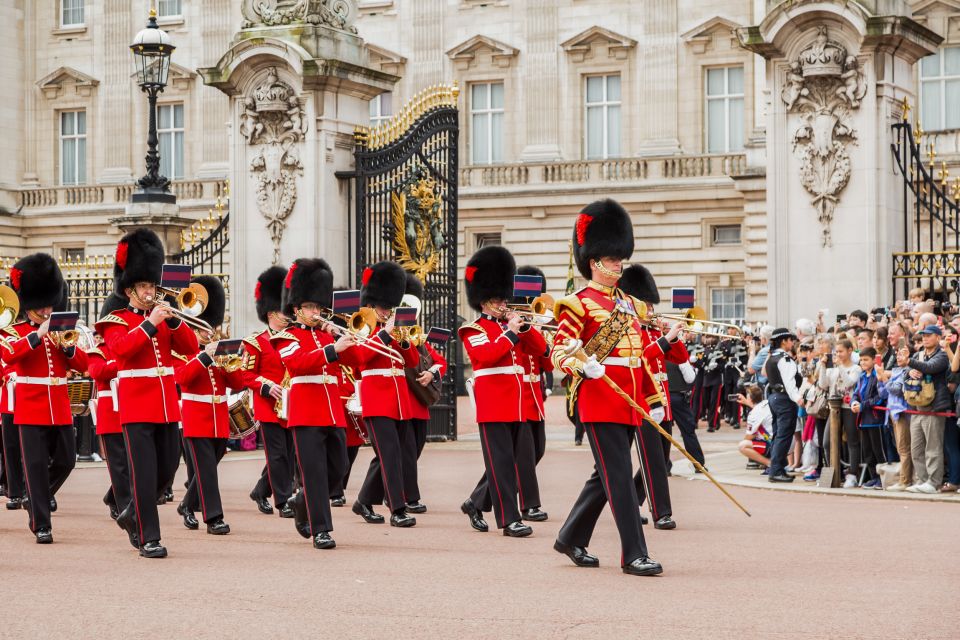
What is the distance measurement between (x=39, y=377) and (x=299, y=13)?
6318 millimetres

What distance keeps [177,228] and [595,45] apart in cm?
1672

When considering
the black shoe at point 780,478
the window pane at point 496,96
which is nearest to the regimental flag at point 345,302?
the black shoe at point 780,478

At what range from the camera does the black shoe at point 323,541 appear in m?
8.39

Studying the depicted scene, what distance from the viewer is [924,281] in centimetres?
1563

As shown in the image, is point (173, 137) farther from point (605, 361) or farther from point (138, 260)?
point (605, 361)

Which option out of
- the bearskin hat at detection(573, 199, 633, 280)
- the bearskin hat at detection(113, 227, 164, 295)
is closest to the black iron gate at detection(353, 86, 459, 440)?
the bearskin hat at detection(113, 227, 164, 295)

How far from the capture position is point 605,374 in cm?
746

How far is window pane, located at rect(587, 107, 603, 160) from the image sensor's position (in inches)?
1261

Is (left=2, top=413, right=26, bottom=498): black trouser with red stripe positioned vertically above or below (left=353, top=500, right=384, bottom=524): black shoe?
above

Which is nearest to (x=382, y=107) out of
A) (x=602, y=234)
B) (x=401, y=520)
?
(x=401, y=520)

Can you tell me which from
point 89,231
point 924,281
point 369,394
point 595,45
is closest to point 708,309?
point 595,45

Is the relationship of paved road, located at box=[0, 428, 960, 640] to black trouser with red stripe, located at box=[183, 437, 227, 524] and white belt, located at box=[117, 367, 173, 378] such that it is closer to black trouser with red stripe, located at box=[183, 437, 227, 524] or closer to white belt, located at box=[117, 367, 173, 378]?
black trouser with red stripe, located at box=[183, 437, 227, 524]

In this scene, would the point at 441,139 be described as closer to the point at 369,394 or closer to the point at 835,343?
the point at 835,343

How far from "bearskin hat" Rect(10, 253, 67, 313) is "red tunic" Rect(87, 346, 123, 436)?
41cm
